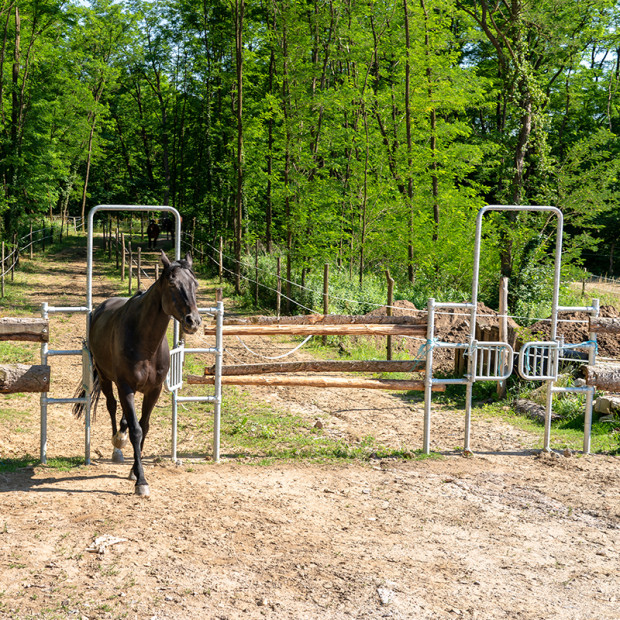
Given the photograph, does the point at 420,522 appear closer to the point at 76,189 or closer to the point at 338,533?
the point at 338,533

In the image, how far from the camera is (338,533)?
6.35 metres

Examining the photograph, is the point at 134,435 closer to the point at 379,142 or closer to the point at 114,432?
the point at 114,432

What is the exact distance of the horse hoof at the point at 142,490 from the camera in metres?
6.98

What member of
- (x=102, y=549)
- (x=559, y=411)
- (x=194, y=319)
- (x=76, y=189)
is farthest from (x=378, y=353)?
(x=76, y=189)

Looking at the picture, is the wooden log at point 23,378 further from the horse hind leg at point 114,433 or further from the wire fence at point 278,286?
the wire fence at point 278,286

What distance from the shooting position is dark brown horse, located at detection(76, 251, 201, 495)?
698 cm

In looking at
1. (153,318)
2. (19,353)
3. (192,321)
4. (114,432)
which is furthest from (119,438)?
(19,353)

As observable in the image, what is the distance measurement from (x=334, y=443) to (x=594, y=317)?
12.4 ft

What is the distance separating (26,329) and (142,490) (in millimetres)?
2404

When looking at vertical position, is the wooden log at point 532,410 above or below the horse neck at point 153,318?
below

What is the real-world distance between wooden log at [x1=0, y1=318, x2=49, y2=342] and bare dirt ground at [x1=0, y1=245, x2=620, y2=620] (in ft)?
4.77

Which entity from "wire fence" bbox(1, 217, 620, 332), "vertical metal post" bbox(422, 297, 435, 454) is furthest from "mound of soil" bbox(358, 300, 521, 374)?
"vertical metal post" bbox(422, 297, 435, 454)

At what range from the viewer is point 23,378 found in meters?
7.96

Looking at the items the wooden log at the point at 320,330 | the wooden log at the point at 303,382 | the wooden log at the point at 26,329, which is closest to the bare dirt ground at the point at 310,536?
the wooden log at the point at 303,382
